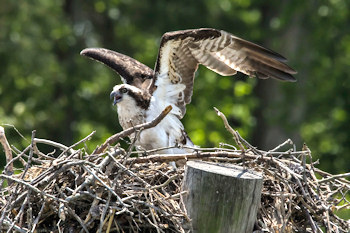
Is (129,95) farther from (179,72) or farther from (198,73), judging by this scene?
(198,73)

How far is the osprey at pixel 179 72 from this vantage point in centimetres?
718

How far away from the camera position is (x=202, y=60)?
25.4 feet

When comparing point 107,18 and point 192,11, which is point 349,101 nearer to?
point 192,11

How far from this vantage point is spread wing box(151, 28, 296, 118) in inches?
Answer: 280

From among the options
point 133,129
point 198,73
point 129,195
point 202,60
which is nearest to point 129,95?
point 202,60


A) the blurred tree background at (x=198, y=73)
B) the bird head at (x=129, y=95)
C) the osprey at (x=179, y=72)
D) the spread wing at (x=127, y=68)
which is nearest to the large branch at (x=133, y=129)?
the osprey at (x=179, y=72)

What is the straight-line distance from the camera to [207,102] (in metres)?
20.0

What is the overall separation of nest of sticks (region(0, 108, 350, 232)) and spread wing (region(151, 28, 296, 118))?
2097mm

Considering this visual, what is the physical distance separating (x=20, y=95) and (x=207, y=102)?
4.78 m

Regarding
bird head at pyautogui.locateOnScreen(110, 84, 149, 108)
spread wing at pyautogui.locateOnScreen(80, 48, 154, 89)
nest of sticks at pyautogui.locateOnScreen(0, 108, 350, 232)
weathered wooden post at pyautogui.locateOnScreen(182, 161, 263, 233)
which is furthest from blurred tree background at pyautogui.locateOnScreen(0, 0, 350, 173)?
weathered wooden post at pyautogui.locateOnScreen(182, 161, 263, 233)

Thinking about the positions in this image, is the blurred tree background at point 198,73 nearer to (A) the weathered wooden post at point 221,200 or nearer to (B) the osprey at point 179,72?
(B) the osprey at point 179,72

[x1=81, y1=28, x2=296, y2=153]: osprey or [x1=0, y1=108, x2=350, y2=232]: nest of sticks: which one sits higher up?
[x1=81, y1=28, x2=296, y2=153]: osprey

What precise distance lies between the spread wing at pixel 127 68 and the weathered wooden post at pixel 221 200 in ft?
12.0

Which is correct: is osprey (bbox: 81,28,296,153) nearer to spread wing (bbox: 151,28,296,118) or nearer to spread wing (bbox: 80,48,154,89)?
spread wing (bbox: 151,28,296,118)
